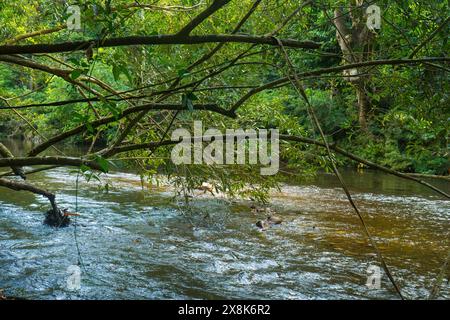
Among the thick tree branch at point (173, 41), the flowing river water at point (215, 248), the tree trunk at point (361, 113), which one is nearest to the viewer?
the thick tree branch at point (173, 41)

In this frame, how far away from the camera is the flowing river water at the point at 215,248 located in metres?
5.77

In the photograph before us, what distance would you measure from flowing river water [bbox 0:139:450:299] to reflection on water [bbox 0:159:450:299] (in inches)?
0.6

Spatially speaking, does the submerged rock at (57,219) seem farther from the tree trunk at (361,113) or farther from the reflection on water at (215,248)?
the tree trunk at (361,113)

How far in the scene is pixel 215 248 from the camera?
7.56 metres

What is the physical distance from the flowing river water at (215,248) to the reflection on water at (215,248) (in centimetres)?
2

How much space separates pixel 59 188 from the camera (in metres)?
12.9

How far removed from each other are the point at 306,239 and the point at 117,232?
125 inches

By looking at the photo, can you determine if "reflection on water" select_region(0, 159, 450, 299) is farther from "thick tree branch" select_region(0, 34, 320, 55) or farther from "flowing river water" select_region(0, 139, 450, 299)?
"thick tree branch" select_region(0, 34, 320, 55)

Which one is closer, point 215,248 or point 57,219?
point 215,248
